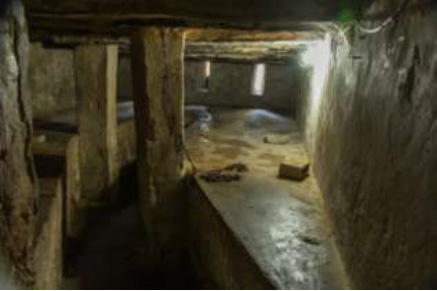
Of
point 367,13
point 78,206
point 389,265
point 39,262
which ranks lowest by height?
point 78,206

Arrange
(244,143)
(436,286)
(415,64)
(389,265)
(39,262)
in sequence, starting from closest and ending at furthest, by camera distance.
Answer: (436,286)
(415,64)
(389,265)
(39,262)
(244,143)

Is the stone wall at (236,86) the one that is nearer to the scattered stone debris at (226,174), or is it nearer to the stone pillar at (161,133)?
the scattered stone debris at (226,174)

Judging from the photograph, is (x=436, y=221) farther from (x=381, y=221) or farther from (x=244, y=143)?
(x=244, y=143)

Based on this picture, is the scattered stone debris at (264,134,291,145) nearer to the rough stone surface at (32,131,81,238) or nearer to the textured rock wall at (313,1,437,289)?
the rough stone surface at (32,131,81,238)

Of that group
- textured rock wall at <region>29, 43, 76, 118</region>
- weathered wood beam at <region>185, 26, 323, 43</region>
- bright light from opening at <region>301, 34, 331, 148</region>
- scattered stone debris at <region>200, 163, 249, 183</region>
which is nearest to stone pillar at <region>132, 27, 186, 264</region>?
weathered wood beam at <region>185, 26, 323, 43</region>

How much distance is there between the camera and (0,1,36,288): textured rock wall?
2258 millimetres

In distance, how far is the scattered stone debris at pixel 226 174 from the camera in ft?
16.6

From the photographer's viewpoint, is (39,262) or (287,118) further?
(287,118)

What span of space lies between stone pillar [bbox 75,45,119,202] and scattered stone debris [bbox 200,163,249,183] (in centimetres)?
A: 230

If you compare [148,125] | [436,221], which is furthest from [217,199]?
[436,221]

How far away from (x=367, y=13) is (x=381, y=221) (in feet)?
4.62

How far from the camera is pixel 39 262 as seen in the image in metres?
3.15

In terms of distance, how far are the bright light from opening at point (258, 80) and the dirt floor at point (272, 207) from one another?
12.8ft

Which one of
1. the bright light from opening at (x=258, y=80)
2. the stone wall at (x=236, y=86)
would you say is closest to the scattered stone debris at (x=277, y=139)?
the stone wall at (x=236, y=86)
